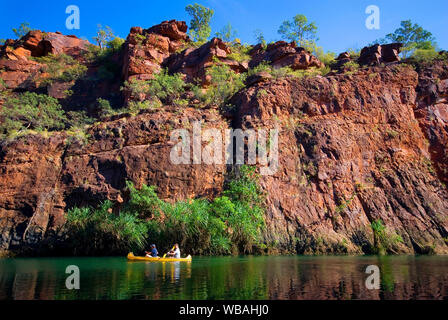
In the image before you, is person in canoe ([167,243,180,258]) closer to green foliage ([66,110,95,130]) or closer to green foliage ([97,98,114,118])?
green foliage ([97,98,114,118])

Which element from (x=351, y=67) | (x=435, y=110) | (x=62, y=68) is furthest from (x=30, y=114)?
(x=435, y=110)

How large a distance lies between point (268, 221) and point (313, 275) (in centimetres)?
1467

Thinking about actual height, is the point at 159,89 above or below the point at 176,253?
above

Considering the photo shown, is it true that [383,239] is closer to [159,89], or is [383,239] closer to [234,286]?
[234,286]

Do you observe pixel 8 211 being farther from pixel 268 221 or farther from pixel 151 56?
pixel 151 56

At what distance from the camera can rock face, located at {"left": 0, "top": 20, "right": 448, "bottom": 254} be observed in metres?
27.3

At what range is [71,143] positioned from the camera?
1239 inches

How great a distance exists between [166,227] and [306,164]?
1466 cm

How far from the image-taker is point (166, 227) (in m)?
23.9

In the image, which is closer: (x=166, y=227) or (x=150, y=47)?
(x=166, y=227)

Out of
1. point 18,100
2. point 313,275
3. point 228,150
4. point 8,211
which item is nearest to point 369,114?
point 228,150

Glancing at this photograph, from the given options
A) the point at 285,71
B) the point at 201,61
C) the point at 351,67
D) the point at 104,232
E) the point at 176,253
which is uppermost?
the point at 201,61

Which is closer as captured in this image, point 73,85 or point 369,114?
point 369,114

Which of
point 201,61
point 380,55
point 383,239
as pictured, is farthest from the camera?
point 201,61
